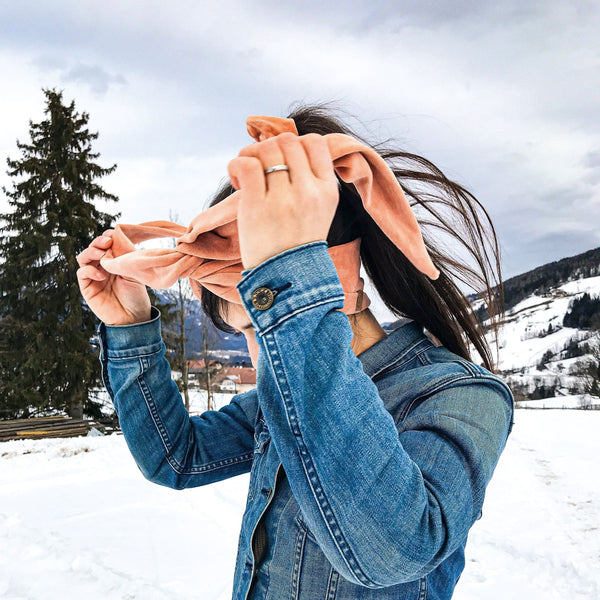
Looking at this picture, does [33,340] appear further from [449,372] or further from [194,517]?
[449,372]

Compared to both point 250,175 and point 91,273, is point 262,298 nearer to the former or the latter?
point 250,175

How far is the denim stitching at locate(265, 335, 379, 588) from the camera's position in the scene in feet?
2.67

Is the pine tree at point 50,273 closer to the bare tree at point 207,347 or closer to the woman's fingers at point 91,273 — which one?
the bare tree at point 207,347

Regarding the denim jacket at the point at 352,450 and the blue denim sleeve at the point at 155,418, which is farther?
the blue denim sleeve at the point at 155,418

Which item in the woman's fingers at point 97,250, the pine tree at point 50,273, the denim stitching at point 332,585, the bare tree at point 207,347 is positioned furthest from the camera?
the bare tree at point 207,347

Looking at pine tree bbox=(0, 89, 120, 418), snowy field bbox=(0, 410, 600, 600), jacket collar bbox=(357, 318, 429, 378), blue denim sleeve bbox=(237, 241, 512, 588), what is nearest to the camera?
blue denim sleeve bbox=(237, 241, 512, 588)

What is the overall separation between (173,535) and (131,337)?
3925mm

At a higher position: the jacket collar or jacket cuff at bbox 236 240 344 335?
jacket cuff at bbox 236 240 344 335

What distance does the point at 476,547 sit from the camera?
4820 mm

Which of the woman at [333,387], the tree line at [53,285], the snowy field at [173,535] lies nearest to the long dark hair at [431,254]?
the woman at [333,387]

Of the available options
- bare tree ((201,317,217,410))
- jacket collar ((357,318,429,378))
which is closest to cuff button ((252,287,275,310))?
jacket collar ((357,318,429,378))

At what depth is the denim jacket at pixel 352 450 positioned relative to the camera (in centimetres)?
81

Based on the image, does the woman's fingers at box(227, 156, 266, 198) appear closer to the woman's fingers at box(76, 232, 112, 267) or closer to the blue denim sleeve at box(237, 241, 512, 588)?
the blue denim sleeve at box(237, 241, 512, 588)

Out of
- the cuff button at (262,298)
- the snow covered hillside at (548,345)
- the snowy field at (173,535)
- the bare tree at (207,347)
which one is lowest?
the snow covered hillside at (548,345)
